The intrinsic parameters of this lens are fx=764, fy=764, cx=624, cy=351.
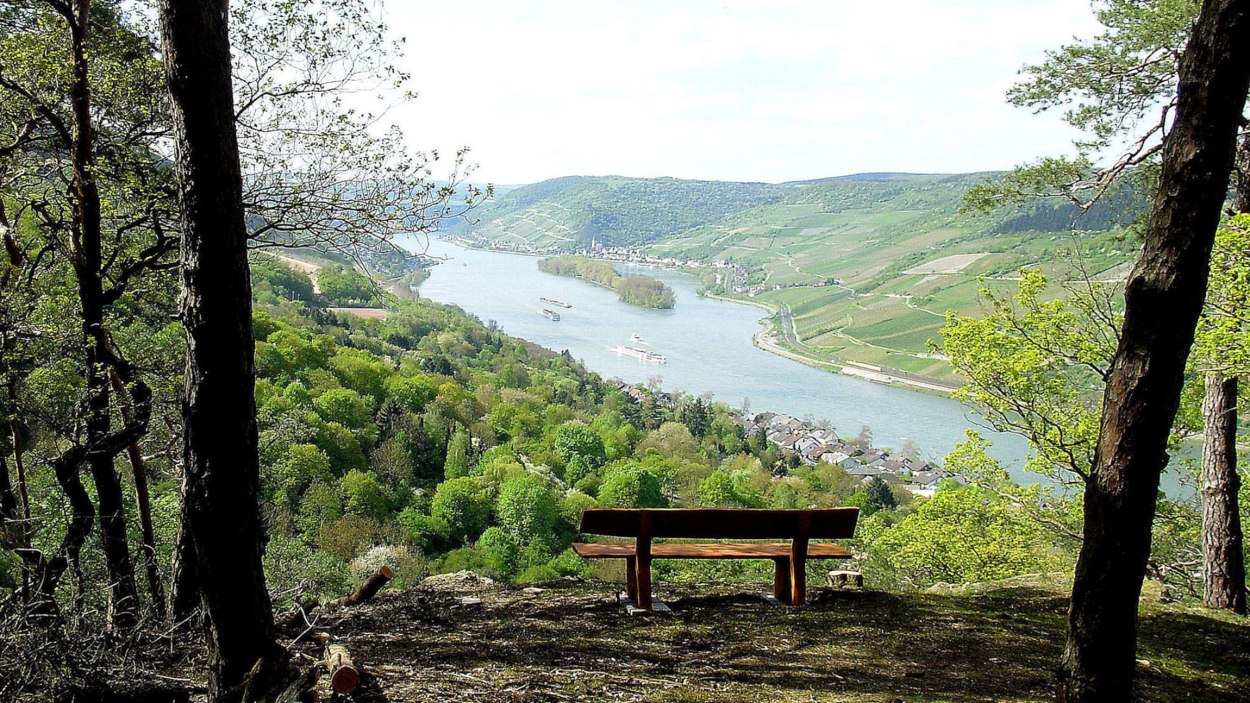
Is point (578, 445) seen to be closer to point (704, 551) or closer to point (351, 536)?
point (351, 536)

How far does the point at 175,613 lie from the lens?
4.46 metres

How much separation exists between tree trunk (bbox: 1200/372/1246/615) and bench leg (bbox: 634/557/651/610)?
448 centimetres

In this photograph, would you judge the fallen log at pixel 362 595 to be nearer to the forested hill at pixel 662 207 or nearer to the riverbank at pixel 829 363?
the riverbank at pixel 829 363

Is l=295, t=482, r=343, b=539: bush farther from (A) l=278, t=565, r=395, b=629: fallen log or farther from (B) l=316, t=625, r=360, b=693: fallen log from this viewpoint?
(B) l=316, t=625, r=360, b=693: fallen log

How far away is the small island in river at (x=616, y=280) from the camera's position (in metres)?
109

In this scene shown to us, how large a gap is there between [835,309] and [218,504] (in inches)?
3922

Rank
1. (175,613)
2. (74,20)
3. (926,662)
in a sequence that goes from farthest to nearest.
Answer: (74,20) → (175,613) → (926,662)

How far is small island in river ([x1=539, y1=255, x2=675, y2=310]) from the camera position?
10869 centimetres

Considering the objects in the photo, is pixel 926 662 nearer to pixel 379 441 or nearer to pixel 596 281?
pixel 379 441

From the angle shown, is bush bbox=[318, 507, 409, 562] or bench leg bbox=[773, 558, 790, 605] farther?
bush bbox=[318, 507, 409, 562]

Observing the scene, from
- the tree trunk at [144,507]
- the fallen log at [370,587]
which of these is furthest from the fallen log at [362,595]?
the tree trunk at [144,507]

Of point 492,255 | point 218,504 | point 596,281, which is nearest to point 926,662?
point 218,504

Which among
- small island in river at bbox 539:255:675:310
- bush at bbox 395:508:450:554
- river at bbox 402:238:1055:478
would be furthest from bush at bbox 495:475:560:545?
small island in river at bbox 539:255:675:310

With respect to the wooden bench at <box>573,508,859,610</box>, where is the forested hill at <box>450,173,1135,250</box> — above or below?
above
